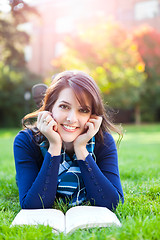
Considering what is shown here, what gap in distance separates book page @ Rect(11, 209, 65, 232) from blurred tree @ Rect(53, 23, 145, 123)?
15885mm

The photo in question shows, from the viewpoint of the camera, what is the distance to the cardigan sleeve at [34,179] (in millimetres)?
1913

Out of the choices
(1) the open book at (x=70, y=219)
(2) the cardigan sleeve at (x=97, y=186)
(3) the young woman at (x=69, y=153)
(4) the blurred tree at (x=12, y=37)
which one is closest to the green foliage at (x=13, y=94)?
(4) the blurred tree at (x=12, y=37)

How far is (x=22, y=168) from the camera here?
6.82ft

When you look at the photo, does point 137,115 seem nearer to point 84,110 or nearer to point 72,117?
point 84,110

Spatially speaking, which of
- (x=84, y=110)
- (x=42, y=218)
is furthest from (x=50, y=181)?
(x=84, y=110)

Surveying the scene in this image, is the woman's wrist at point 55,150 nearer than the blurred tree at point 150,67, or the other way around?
the woman's wrist at point 55,150

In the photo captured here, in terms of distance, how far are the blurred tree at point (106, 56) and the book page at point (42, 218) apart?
1588 cm

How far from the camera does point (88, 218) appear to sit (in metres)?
1.68

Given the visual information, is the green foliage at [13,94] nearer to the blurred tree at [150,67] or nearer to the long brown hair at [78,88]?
the blurred tree at [150,67]

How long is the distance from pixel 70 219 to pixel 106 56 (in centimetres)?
1730

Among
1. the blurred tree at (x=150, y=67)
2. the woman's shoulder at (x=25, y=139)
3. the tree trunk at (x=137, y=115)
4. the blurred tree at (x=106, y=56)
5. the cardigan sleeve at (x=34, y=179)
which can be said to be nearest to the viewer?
the cardigan sleeve at (x=34, y=179)

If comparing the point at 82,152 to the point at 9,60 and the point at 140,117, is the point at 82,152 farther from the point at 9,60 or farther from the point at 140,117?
the point at 140,117

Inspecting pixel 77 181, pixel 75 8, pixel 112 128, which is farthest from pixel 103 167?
pixel 75 8

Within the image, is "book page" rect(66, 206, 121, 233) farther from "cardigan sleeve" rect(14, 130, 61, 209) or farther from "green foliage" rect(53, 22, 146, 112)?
"green foliage" rect(53, 22, 146, 112)
